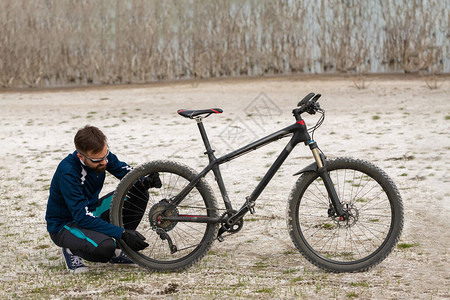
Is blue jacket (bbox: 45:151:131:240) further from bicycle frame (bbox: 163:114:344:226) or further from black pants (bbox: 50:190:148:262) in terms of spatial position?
bicycle frame (bbox: 163:114:344:226)

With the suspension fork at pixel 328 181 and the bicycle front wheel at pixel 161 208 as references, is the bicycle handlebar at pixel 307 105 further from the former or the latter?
the bicycle front wheel at pixel 161 208

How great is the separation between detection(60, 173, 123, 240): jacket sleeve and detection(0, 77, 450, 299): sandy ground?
0.33 m

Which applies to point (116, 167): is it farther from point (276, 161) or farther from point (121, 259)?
point (276, 161)

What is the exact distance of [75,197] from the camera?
416 centimetres

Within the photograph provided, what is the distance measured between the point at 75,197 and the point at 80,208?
76 mm

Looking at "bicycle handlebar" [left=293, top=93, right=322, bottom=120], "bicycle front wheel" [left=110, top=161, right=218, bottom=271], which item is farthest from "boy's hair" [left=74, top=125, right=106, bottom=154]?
"bicycle handlebar" [left=293, top=93, right=322, bottom=120]

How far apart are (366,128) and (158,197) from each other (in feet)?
15.1

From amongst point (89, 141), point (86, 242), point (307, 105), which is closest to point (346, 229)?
point (307, 105)

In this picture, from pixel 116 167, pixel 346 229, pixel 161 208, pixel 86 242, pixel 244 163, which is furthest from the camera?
pixel 244 163

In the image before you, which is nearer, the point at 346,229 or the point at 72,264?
the point at 72,264

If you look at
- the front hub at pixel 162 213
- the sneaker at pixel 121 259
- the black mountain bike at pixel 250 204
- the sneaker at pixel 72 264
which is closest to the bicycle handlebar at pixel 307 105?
the black mountain bike at pixel 250 204

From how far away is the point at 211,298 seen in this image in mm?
3838

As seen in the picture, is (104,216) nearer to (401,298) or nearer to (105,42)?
(401,298)

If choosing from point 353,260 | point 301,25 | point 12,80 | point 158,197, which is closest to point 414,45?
point 301,25
